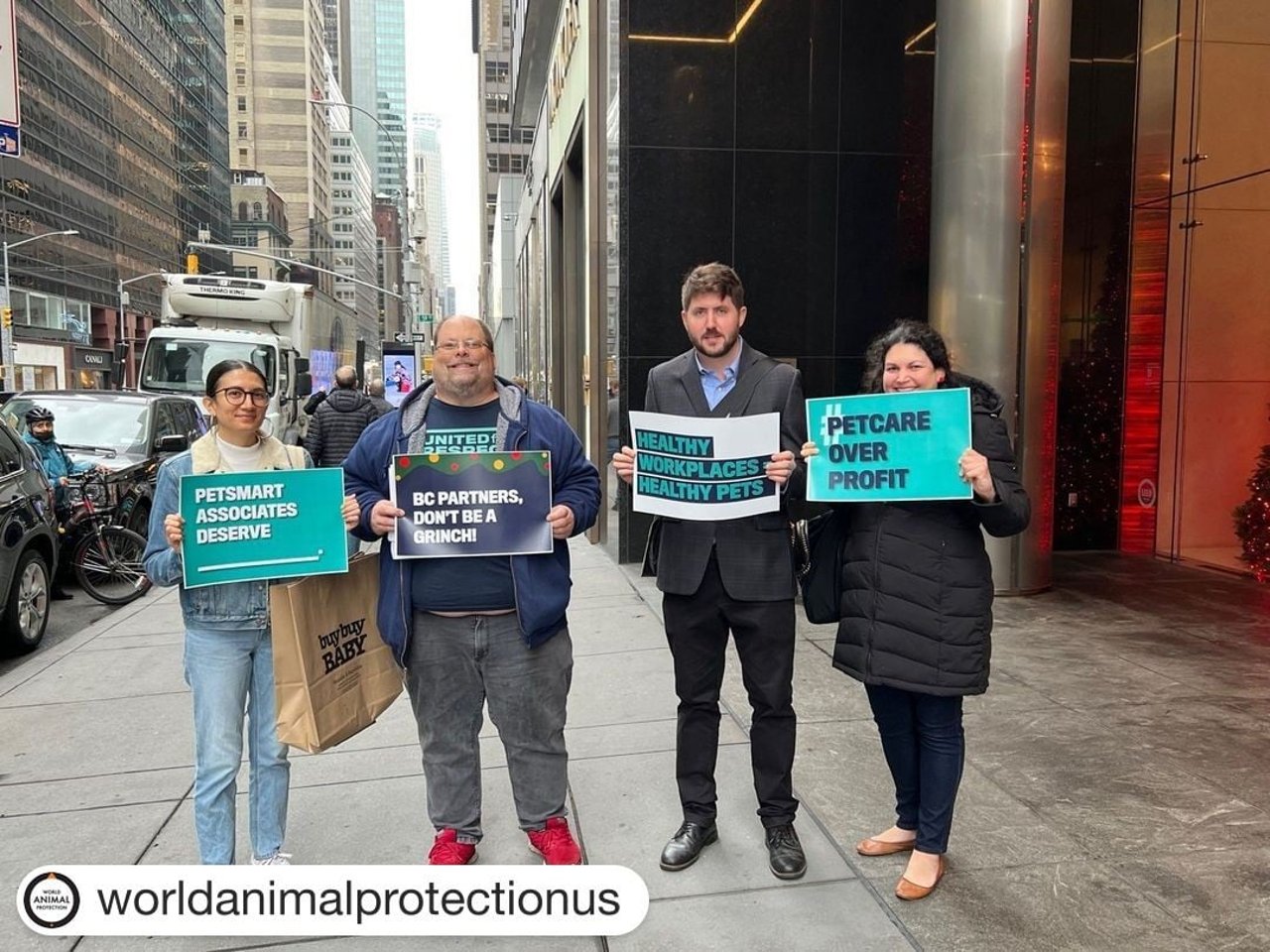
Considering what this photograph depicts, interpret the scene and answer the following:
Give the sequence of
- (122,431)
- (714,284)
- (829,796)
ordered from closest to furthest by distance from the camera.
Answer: (714,284) → (829,796) → (122,431)

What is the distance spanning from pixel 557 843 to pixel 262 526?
161 centimetres

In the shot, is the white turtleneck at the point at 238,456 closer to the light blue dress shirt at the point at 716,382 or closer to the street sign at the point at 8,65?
the light blue dress shirt at the point at 716,382

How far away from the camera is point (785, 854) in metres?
3.42

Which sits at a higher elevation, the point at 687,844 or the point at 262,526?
the point at 262,526

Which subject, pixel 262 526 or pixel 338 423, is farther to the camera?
pixel 338 423

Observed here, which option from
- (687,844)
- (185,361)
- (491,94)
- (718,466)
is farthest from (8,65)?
(491,94)

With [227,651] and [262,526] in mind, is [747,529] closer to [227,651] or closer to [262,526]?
[262,526]

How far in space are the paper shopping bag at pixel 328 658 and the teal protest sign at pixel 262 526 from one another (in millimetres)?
90

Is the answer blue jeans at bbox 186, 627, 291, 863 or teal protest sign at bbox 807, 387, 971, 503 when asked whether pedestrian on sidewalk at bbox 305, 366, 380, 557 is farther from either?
teal protest sign at bbox 807, 387, 971, 503

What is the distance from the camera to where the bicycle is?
8641 millimetres

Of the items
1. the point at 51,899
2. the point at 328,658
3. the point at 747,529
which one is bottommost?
the point at 51,899

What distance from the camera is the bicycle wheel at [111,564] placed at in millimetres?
8641

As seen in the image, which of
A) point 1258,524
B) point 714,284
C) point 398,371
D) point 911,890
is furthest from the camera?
point 398,371

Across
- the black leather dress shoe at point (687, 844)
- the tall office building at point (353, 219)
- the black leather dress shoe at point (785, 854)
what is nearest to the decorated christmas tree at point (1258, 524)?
the black leather dress shoe at point (785, 854)
